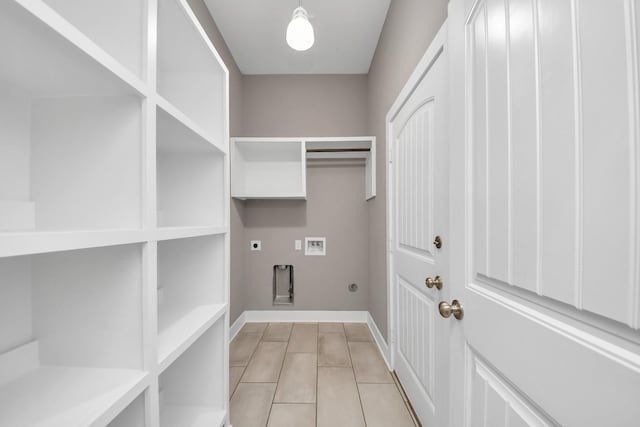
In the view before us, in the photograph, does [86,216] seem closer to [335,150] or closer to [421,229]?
[421,229]

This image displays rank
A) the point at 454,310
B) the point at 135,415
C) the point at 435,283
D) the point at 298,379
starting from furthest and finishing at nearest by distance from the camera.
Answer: the point at 298,379
the point at 435,283
the point at 454,310
the point at 135,415

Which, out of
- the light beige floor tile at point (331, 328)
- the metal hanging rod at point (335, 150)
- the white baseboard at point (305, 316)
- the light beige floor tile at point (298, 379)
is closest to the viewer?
the light beige floor tile at point (298, 379)

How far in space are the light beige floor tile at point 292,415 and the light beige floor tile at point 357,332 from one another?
0.97 meters

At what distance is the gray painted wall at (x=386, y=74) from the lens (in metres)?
1.37

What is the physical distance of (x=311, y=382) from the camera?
179cm

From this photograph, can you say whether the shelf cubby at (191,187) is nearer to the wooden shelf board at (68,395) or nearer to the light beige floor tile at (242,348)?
the wooden shelf board at (68,395)

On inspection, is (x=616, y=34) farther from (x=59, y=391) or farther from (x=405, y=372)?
(x=405, y=372)

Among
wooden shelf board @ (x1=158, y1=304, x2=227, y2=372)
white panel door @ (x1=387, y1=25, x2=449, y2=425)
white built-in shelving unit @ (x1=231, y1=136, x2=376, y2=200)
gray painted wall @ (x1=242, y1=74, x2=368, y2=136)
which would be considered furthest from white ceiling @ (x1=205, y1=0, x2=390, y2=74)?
wooden shelf board @ (x1=158, y1=304, x2=227, y2=372)

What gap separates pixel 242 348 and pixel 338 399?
3.38 feet

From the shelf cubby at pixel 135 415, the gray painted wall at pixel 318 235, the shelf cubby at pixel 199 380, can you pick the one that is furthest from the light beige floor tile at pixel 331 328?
the shelf cubby at pixel 135 415

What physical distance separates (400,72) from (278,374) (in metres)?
2.25

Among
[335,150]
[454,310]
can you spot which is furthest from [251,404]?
[335,150]

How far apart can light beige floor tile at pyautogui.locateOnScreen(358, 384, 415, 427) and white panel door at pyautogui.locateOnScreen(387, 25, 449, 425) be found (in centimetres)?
8

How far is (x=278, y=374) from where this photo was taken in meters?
1.88
